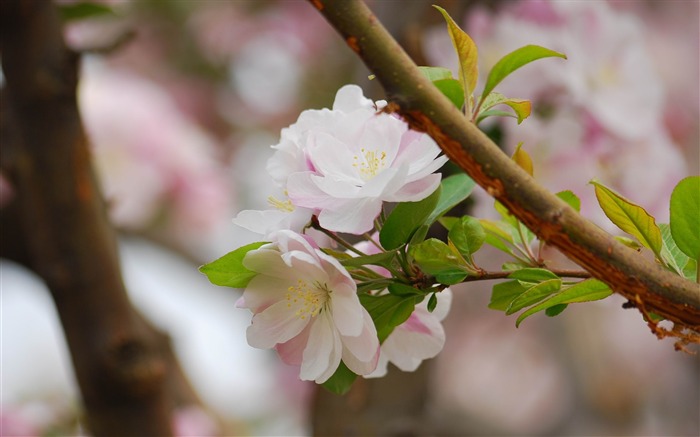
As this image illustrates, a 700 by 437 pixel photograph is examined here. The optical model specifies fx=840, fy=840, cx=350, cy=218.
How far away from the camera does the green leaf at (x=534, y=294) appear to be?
345mm

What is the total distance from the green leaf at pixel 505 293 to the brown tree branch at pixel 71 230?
0.50m

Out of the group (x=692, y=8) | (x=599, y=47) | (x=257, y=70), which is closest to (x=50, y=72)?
(x=599, y=47)

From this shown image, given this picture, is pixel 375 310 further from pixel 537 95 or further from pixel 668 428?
pixel 668 428

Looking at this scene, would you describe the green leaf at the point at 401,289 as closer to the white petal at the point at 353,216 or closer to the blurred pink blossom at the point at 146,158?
the white petal at the point at 353,216

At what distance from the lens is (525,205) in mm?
299

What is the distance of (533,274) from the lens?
0.36 meters

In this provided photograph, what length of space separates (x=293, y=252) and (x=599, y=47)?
2.42ft

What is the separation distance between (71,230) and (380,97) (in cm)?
33

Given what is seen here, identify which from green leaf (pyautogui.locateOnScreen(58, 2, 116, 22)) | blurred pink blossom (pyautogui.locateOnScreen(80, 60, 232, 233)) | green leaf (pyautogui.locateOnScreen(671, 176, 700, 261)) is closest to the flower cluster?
green leaf (pyautogui.locateOnScreen(671, 176, 700, 261))

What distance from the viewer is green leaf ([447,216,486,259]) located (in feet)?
1.20

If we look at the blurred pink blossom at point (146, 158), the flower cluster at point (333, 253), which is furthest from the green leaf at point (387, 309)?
the blurred pink blossom at point (146, 158)

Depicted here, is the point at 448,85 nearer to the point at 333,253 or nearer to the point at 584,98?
the point at 333,253

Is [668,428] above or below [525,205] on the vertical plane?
below

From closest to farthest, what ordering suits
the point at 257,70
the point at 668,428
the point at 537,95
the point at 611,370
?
the point at 537,95, the point at 611,370, the point at 668,428, the point at 257,70
